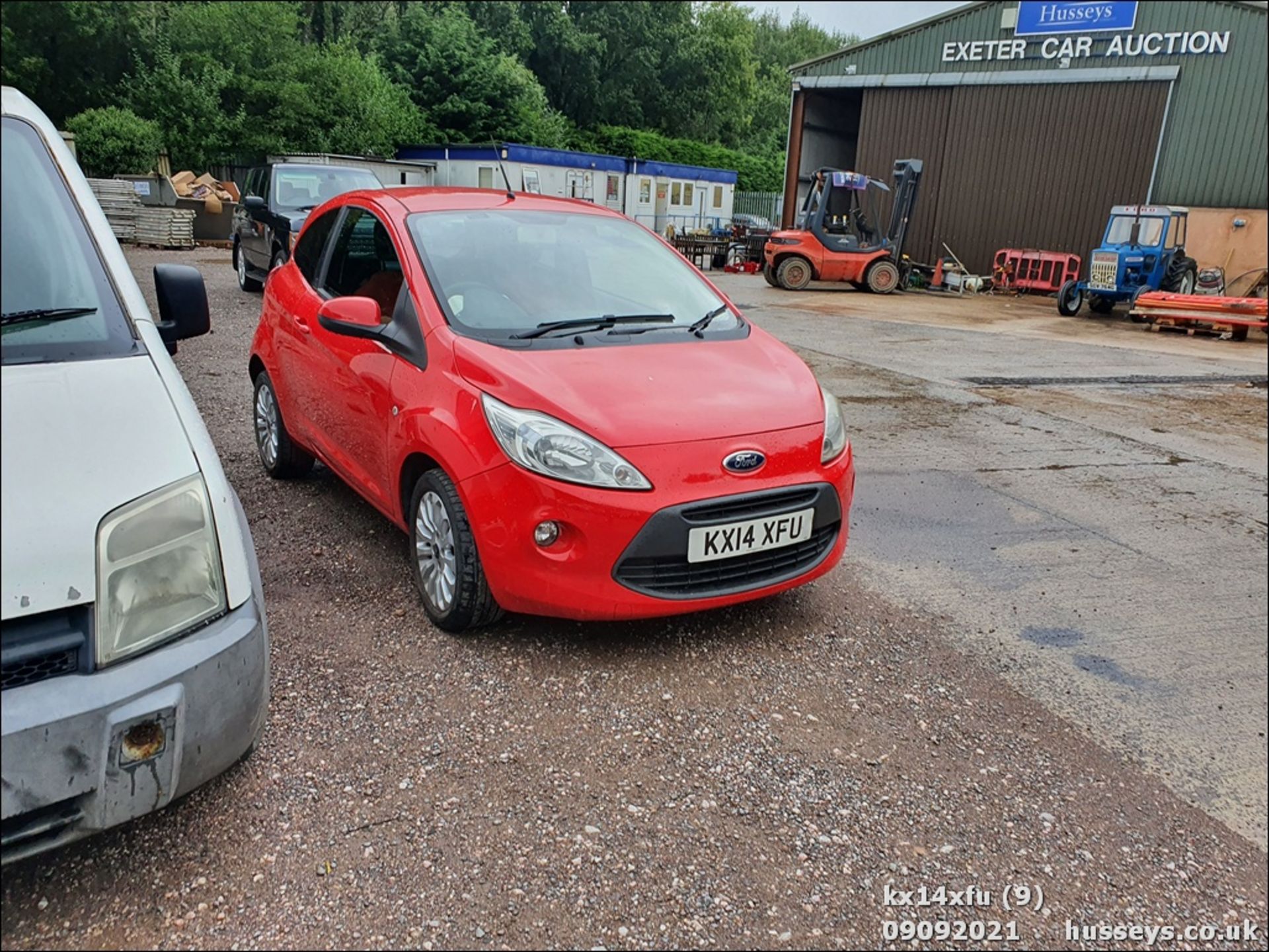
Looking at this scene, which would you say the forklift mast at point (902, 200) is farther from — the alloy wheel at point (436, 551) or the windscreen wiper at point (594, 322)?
the alloy wheel at point (436, 551)

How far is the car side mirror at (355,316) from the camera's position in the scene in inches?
143

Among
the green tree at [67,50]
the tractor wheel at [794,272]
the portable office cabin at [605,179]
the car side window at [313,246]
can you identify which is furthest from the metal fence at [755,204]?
the car side window at [313,246]

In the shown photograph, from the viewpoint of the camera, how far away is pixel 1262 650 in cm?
105

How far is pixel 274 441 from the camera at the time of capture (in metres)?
4.96

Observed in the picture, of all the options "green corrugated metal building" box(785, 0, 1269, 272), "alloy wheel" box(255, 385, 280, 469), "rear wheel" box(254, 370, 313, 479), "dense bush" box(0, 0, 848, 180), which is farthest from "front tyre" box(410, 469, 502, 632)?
"green corrugated metal building" box(785, 0, 1269, 272)

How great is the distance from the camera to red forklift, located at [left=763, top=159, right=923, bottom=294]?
18672 mm

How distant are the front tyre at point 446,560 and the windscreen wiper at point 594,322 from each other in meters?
0.66

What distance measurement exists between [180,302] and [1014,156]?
21.6 m

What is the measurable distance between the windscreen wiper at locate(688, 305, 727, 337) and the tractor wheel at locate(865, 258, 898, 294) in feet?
51.8

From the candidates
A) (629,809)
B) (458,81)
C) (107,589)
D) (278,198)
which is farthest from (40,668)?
(458,81)

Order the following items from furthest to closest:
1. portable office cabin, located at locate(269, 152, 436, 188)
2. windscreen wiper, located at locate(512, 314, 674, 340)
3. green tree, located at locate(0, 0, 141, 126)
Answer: portable office cabin, located at locate(269, 152, 436, 188)
green tree, located at locate(0, 0, 141, 126)
windscreen wiper, located at locate(512, 314, 674, 340)

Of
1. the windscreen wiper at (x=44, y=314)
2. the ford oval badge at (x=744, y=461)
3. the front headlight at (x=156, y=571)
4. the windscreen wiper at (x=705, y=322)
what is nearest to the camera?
the front headlight at (x=156, y=571)

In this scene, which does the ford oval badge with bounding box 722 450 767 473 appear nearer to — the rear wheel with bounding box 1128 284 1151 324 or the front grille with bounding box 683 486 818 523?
the front grille with bounding box 683 486 818 523

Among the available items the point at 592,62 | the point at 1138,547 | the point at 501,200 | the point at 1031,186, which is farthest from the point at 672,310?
the point at 592,62
